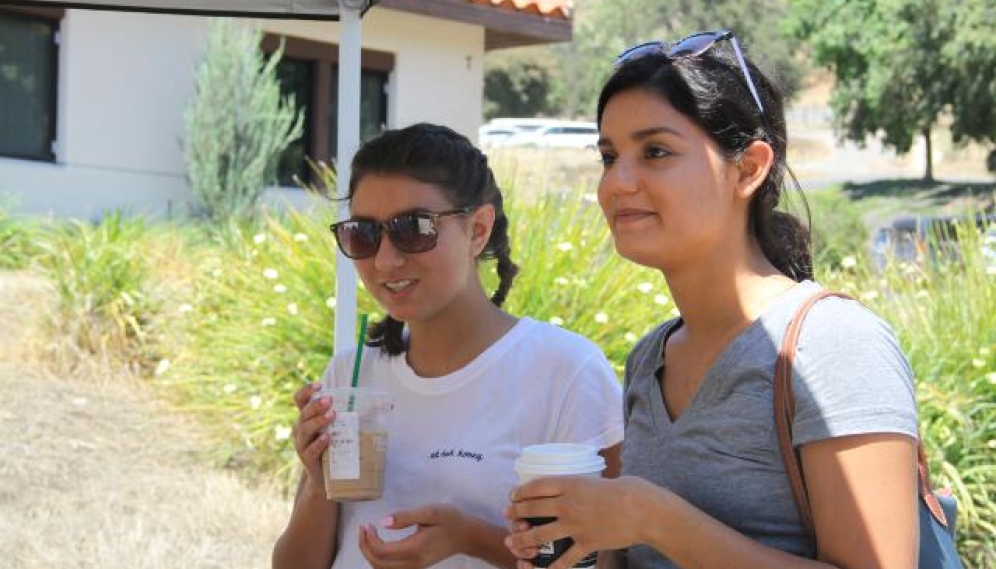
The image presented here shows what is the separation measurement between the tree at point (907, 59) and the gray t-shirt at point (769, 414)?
26366mm

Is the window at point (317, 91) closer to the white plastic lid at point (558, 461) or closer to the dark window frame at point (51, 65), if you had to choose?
the dark window frame at point (51, 65)

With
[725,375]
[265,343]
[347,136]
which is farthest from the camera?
[265,343]

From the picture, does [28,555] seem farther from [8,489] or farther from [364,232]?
[364,232]

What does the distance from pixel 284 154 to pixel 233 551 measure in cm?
899

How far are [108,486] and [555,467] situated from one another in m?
5.06

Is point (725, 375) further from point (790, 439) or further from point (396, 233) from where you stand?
point (396, 233)

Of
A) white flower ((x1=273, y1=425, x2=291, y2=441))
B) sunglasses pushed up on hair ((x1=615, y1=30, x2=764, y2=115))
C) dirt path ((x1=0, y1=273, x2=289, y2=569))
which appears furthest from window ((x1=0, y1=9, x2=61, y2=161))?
sunglasses pushed up on hair ((x1=615, y1=30, x2=764, y2=115))

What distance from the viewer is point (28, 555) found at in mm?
5375

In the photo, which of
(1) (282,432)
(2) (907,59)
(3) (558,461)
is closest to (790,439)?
(3) (558,461)

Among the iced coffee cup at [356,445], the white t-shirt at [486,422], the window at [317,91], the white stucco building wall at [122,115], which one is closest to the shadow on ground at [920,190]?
the window at [317,91]

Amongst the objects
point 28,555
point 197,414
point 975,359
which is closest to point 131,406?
point 197,414

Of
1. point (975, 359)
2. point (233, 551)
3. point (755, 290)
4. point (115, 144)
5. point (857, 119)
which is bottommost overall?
point (233, 551)

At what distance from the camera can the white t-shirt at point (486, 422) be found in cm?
226

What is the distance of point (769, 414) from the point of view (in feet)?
5.44
